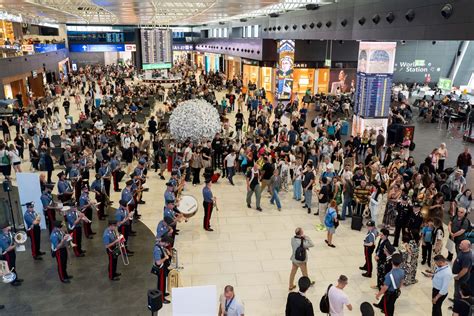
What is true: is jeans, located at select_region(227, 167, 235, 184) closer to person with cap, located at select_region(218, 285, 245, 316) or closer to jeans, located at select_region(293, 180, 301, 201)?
jeans, located at select_region(293, 180, 301, 201)

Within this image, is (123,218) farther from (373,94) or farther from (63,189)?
(373,94)

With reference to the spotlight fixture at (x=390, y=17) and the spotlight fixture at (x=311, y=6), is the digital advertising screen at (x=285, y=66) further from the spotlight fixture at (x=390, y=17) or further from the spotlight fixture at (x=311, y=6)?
the spotlight fixture at (x=390, y=17)

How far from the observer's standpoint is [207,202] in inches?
396

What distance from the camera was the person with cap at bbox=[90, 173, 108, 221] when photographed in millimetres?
10445

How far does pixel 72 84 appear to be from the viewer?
3750 cm

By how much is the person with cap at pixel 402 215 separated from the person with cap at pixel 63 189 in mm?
7807

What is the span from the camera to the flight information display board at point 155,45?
85.7 ft

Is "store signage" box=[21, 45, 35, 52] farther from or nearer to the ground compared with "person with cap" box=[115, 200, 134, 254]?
farther from the ground

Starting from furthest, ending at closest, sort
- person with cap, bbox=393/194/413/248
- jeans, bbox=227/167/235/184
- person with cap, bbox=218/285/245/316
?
jeans, bbox=227/167/235/184 < person with cap, bbox=393/194/413/248 < person with cap, bbox=218/285/245/316

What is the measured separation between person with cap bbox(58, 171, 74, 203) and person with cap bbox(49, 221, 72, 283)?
2645mm

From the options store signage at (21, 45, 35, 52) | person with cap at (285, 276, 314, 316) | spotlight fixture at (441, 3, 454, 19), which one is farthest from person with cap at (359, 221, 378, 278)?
store signage at (21, 45, 35, 52)

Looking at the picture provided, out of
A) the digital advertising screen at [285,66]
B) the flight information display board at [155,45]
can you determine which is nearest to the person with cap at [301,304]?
the flight information display board at [155,45]

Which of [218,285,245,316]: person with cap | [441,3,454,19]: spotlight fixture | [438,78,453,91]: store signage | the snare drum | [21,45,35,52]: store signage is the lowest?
the snare drum

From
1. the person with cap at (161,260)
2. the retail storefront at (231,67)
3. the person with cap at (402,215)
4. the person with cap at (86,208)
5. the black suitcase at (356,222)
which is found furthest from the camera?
the retail storefront at (231,67)
